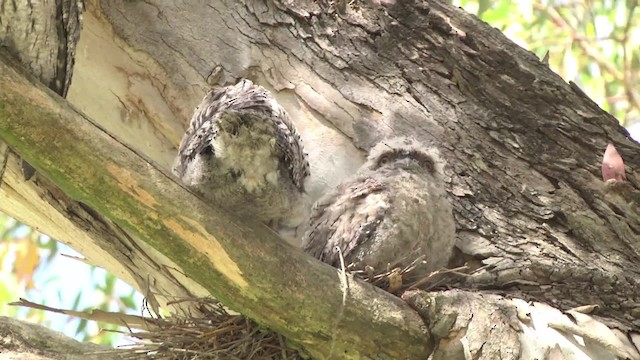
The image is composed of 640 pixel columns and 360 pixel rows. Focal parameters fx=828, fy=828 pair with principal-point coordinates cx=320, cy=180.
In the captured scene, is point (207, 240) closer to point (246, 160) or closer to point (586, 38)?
point (246, 160)

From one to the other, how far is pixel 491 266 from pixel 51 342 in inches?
55.2

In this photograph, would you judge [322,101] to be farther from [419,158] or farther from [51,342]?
[51,342]

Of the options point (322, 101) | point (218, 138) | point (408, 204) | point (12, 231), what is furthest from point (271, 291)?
point (12, 231)

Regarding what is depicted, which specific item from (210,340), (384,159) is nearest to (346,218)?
(384,159)

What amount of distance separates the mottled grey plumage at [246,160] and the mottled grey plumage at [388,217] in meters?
0.15

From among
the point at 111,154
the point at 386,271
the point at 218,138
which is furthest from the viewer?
the point at 386,271

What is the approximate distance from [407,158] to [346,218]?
338 millimetres

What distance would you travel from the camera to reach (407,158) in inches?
108

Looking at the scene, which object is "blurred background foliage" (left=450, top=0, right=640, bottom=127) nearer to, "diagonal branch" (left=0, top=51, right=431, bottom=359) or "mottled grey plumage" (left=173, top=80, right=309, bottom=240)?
"mottled grey plumage" (left=173, top=80, right=309, bottom=240)

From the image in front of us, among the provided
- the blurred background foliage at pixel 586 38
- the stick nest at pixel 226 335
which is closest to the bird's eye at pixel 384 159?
the stick nest at pixel 226 335

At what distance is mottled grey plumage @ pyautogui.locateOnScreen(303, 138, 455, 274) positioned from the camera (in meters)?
2.48

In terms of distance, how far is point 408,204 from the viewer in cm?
255

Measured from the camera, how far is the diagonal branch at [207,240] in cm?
197

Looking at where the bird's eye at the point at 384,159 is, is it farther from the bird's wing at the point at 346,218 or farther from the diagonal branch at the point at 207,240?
the diagonal branch at the point at 207,240
